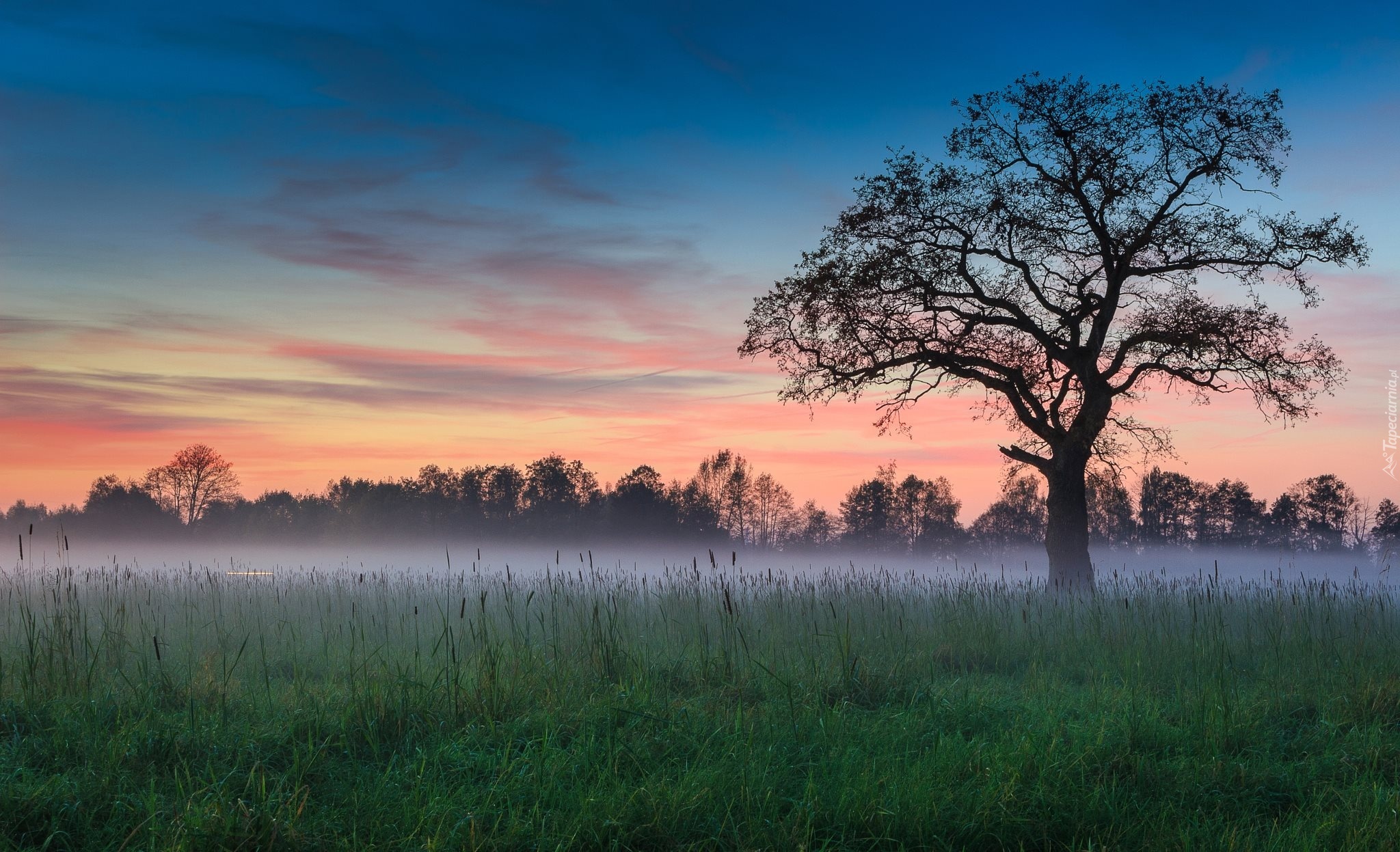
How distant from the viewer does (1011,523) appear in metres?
69.6

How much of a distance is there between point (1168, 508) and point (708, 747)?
2436 inches

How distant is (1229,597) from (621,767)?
12.7 metres

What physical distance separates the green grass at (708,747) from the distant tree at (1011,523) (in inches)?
2388

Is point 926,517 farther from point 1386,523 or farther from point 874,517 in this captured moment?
point 1386,523

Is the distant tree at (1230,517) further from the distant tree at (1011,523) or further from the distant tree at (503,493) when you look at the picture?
the distant tree at (503,493)

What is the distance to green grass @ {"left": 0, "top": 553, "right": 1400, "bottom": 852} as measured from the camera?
13.7ft

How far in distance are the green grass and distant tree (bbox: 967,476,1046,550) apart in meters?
60.7

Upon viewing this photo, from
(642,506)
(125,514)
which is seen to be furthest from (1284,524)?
(125,514)

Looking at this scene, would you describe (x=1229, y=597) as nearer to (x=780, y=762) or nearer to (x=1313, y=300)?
(x=1313, y=300)

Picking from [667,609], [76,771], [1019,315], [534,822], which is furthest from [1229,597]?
[76,771]

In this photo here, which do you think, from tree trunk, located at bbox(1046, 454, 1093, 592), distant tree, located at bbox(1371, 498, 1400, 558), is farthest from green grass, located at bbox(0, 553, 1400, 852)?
distant tree, located at bbox(1371, 498, 1400, 558)

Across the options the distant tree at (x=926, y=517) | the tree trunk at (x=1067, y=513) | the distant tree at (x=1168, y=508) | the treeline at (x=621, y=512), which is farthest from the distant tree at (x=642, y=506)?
the tree trunk at (x=1067, y=513)

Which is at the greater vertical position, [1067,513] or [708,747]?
[1067,513]

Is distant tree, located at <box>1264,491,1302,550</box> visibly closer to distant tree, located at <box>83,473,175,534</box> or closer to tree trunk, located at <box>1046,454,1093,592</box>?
tree trunk, located at <box>1046,454,1093,592</box>
